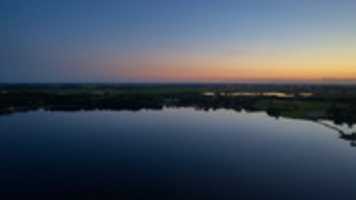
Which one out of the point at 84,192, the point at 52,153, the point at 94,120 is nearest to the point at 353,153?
the point at 84,192

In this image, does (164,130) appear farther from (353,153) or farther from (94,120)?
(353,153)

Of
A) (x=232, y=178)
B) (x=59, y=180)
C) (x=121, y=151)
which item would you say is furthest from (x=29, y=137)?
(x=232, y=178)

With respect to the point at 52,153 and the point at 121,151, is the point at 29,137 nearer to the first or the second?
the point at 52,153

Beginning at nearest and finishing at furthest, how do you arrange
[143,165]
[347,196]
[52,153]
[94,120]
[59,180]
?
[347,196] → [59,180] → [143,165] → [52,153] → [94,120]

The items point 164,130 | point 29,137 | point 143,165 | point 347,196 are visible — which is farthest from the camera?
point 164,130

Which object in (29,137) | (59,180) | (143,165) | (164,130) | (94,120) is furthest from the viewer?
(94,120)

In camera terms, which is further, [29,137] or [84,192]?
[29,137]
